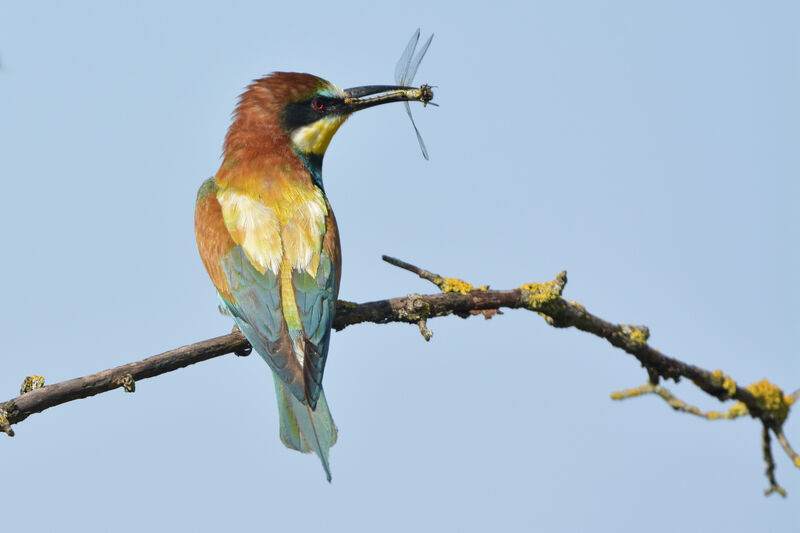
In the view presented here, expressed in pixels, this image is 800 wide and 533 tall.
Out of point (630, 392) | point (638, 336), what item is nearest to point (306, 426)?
point (638, 336)

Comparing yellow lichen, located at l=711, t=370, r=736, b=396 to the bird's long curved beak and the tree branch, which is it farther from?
the bird's long curved beak

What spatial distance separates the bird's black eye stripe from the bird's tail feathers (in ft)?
5.81

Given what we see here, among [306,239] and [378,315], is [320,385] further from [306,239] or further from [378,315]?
[306,239]

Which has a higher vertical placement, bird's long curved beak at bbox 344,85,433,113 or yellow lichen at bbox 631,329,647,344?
bird's long curved beak at bbox 344,85,433,113

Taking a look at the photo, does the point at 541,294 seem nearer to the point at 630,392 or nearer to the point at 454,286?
the point at 454,286

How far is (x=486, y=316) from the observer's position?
11.4ft

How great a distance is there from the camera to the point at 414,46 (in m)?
5.41

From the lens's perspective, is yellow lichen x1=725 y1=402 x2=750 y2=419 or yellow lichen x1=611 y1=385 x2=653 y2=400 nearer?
yellow lichen x1=611 y1=385 x2=653 y2=400

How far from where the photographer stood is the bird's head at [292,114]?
4.82 meters

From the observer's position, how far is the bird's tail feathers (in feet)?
11.7

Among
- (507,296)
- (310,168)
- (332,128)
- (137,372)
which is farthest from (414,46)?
(137,372)

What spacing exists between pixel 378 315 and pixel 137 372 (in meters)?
1.10

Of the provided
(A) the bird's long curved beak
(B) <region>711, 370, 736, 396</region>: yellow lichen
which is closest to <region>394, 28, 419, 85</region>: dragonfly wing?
(A) the bird's long curved beak

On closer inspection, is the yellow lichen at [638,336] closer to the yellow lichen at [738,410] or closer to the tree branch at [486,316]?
the tree branch at [486,316]
